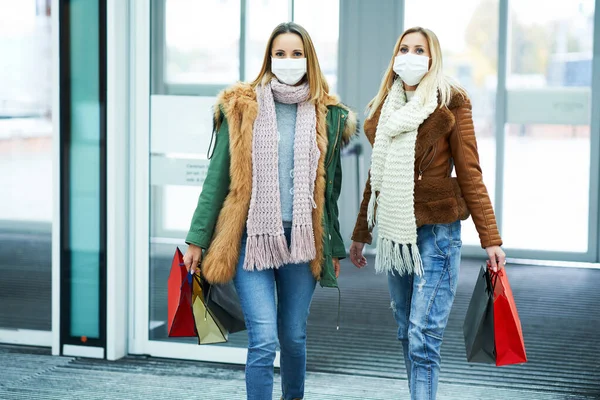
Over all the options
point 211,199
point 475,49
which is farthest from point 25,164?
point 475,49

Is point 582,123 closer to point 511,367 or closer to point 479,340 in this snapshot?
point 511,367

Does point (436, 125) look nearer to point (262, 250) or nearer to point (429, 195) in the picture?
point (429, 195)

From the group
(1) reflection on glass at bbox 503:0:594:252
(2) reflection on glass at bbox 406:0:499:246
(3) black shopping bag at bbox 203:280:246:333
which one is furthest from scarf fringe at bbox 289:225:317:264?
(1) reflection on glass at bbox 503:0:594:252

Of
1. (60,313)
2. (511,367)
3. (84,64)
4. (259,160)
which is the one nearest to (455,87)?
(259,160)

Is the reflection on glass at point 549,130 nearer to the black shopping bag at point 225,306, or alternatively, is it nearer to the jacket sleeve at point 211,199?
the black shopping bag at point 225,306

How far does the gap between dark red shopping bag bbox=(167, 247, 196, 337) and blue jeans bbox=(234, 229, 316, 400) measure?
0.65 feet

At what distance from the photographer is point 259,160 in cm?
323

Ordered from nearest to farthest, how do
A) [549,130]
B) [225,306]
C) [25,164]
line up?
1. [225,306]
2. [25,164]
3. [549,130]

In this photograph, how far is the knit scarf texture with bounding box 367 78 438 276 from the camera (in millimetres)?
3211

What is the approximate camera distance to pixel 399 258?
3.25m

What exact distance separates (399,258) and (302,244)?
0.34 m

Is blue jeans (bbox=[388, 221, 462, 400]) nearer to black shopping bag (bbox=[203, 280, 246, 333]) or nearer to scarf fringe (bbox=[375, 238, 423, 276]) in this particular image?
scarf fringe (bbox=[375, 238, 423, 276])

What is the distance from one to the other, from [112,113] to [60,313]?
3.59 feet

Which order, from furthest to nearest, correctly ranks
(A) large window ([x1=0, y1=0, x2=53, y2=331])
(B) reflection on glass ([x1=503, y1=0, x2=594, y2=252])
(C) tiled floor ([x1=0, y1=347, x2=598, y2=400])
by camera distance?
(B) reflection on glass ([x1=503, y1=0, x2=594, y2=252])
(A) large window ([x1=0, y1=0, x2=53, y2=331])
(C) tiled floor ([x1=0, y1=347, x2=598, y2=400])
